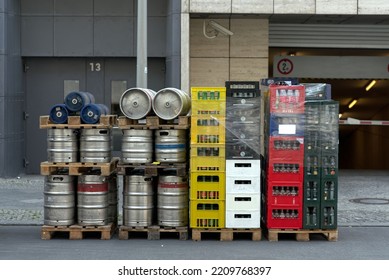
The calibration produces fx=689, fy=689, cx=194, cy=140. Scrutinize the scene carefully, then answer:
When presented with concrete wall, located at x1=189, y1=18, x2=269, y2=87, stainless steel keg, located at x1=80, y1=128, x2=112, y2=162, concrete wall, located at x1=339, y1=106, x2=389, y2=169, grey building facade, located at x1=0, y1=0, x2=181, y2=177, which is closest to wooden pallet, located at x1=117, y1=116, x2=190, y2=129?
stainless steel keg, located at x1=80, y1=128, x2=112, y2=162

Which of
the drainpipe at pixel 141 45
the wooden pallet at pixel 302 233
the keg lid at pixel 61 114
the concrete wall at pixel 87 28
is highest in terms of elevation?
the concrete wall at pixel 87 28

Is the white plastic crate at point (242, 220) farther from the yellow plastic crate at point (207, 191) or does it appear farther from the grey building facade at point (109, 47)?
the grey building facade at point (109, 47)

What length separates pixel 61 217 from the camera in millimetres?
10883

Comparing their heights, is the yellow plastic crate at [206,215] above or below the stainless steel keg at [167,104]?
below

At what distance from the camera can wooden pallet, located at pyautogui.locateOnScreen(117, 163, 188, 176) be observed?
427 inches

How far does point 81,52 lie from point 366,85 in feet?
38.8

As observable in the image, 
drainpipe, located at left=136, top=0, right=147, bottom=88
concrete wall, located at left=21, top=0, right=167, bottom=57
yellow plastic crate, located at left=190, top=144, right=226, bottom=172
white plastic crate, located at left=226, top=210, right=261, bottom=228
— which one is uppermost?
concrete wall, located at left=21, top=0, right=167, bottom=57

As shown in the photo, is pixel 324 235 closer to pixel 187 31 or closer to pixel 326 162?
pixel 326 162

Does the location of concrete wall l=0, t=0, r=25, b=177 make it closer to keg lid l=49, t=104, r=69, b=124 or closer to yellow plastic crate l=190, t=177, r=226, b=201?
keg lid l=49, t=104, r=69, b=124

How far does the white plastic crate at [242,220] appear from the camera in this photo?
35.5 ft

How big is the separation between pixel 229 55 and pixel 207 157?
9.35 m

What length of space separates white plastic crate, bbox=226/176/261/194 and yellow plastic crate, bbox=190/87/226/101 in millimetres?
1263

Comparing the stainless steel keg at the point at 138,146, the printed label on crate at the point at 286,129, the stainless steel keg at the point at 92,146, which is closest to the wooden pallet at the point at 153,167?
the stainless steel keg at the point at 138,146

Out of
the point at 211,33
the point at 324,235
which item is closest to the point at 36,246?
the point at 324,235
